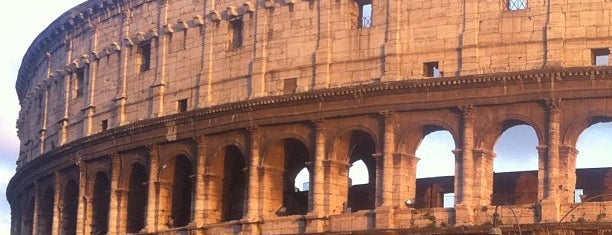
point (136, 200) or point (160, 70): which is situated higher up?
point (160, 70)

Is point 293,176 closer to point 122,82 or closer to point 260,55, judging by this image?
point 260,55

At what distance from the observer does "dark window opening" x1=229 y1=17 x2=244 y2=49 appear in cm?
4962

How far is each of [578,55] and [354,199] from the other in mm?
11423

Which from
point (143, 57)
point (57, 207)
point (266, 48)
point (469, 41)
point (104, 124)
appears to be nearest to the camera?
point (469, 41)

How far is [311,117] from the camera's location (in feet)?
152

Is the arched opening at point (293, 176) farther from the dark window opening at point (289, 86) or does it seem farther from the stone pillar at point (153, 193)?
the stone pillar at point (153, 193)

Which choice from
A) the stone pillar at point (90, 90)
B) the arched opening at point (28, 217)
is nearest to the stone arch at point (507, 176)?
the stone pillar at point (90, 90)

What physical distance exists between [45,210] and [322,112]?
18.3 metres

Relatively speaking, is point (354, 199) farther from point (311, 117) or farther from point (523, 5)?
point (523, 5)

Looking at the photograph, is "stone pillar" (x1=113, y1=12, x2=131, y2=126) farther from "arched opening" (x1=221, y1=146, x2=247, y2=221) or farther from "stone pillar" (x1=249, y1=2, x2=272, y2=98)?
"stone pillar" (x1=249, y1=2, x2=272, y2=98)

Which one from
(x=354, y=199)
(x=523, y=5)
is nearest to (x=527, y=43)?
(x=523, y=5)

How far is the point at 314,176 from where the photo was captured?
1796 inches

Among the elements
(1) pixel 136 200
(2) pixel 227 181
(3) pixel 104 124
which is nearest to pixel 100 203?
(1) pixel 136 200

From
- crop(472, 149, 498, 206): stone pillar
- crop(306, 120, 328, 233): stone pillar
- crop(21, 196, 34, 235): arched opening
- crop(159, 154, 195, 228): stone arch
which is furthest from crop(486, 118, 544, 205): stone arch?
crop(21, 196, 34, 235): arched opening
